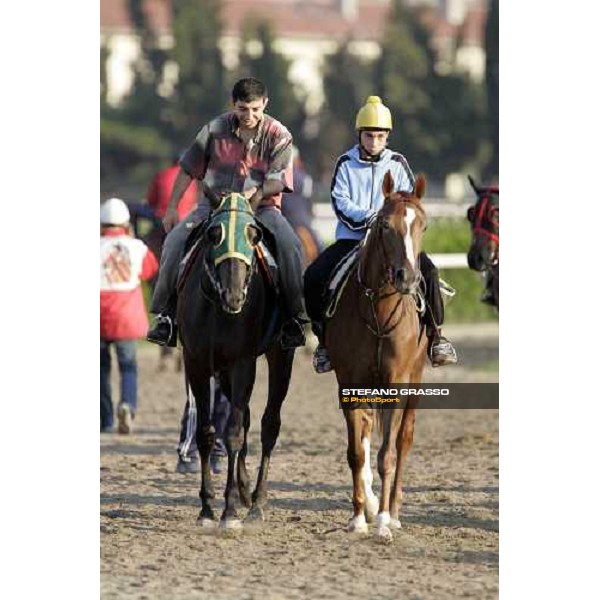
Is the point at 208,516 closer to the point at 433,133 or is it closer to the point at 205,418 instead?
the point at 205,418

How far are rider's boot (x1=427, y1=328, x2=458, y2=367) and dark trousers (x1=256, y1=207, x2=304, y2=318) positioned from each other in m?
0.86


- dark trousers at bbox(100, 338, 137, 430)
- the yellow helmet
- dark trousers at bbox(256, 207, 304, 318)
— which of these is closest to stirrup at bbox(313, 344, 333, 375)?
dark trousers at bbox(256, 207, 304, 318)

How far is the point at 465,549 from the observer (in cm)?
888

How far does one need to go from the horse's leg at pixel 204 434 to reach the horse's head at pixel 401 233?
4.83 ft

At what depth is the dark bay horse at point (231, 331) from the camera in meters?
8.91

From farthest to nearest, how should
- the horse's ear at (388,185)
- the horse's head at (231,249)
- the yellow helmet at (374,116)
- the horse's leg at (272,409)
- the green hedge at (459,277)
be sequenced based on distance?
the green hedge at (459,277)
the horse's leg at (272,409)
the yellow helmet at (374,116)
the horse's ear at (388,185)
the horse's head at (231,249)

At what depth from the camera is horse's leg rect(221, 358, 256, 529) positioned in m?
9.34

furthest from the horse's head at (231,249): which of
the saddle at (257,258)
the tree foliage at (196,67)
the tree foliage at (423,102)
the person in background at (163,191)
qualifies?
the tree foliage at (196,67)

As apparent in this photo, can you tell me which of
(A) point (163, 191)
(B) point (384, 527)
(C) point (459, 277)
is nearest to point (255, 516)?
(B) point (384, 527)

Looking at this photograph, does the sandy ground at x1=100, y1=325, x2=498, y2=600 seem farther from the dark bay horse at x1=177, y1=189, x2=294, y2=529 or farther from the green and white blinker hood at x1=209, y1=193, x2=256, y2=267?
the green and white blinker hood at x1=209, y1=193, x2=256, y2=267

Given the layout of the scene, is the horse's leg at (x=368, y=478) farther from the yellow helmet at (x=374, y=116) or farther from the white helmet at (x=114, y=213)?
the white helmet at (x=114, y=213)
